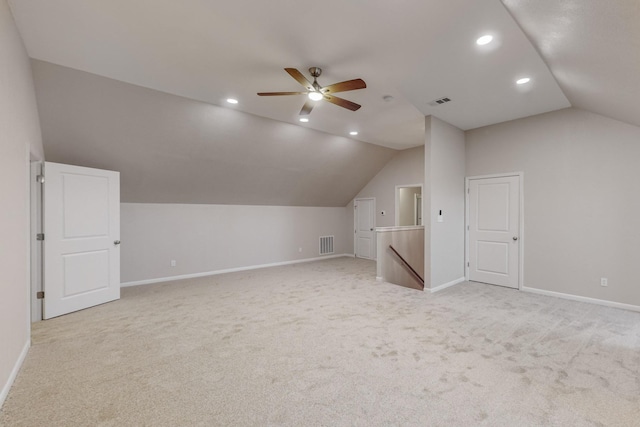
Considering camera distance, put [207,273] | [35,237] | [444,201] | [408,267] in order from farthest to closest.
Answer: [207,273]
[408,267]
[444,201]
[35,237]

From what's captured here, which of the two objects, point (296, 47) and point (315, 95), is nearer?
point (296, 47)

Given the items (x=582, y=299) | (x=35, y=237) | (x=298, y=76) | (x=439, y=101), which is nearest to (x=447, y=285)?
(x=582, y=299)

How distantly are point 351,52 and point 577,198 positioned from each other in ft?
13.2

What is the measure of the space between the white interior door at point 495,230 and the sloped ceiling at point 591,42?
1.85 m

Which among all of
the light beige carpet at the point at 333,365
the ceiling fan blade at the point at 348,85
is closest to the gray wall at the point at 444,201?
the light beige carpet at the point at 333,365

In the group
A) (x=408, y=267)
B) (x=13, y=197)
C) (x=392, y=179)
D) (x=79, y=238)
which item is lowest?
(x=408, y=267)

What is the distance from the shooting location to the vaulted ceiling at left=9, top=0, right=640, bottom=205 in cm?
217

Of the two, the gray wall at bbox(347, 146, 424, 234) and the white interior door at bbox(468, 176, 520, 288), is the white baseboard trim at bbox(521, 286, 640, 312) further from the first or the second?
the gray wall at bbox(347, 146, 424, 234)

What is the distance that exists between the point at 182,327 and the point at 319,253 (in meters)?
5.06

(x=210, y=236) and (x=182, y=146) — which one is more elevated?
(x=182, y=146)

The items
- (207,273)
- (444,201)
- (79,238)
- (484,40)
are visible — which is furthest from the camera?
(207,273)

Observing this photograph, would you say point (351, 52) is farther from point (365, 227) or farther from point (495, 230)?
point (365, 227)

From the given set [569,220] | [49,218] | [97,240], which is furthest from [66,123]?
[569,220]

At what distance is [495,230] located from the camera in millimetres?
4984
